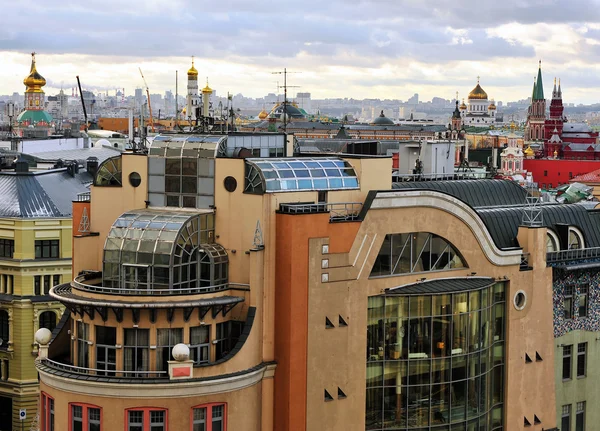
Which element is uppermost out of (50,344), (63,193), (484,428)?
(63,193)

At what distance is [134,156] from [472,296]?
45.0 ft

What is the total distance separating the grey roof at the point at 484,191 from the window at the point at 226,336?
12.7 m

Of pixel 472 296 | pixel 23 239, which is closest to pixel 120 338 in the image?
pixel 472 296

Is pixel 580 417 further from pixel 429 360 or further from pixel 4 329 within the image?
pixel 4 329

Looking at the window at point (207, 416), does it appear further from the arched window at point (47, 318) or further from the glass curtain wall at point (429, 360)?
the arched window at point (47, 318)

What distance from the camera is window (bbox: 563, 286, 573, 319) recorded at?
5144cm

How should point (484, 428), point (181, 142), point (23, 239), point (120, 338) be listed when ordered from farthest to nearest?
point (23, 239), point (484, 428), point (181, 142), point (120, 338)

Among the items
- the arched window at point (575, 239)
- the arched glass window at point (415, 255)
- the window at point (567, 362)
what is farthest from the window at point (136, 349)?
the arched window at point (575, 239)

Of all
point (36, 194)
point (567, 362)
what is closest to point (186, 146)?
point (567, 362)

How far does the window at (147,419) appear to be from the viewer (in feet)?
127

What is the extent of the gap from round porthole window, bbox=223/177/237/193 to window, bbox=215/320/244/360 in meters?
4.60

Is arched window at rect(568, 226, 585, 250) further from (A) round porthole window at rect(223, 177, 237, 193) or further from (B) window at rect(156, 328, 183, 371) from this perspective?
(B) window at rect(156, 328, 183, 371)

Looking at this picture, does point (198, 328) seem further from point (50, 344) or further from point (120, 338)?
point (50, 344)

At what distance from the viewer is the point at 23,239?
63344mm
